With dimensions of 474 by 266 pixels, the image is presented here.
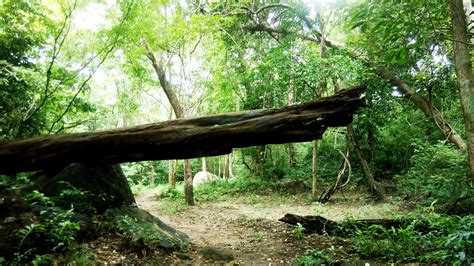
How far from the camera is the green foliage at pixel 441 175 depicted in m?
8.06

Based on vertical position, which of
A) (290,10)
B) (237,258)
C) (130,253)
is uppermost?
(290,10)

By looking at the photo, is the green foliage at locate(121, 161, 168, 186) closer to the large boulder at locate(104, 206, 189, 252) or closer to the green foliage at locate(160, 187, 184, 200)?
the green foliage at locate(160, 187, 184, 200)

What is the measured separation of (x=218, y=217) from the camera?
411 inches

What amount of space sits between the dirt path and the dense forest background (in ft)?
3.69

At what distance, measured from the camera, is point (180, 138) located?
6.26 meters

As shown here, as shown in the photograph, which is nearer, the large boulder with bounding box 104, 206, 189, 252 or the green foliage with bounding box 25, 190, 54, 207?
the green foliage with bounding box 25, 190, 54, 207

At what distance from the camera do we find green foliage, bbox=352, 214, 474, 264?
4094 mm

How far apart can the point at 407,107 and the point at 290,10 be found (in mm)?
5927

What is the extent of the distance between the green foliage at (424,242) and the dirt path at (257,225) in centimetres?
44

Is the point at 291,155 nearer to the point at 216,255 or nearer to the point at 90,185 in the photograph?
the point at 216,255

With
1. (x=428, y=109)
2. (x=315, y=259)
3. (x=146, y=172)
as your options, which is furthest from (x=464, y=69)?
(x=146, y=172)

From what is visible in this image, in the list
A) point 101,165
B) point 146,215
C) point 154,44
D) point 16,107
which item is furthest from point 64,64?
point 146,215

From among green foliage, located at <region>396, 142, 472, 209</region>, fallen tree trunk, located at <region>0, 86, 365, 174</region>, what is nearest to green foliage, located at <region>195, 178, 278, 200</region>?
green foliage, located at <region>396, 142, 472, 209</region>

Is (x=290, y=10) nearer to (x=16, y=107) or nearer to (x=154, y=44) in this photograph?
(x=154, y=44)
